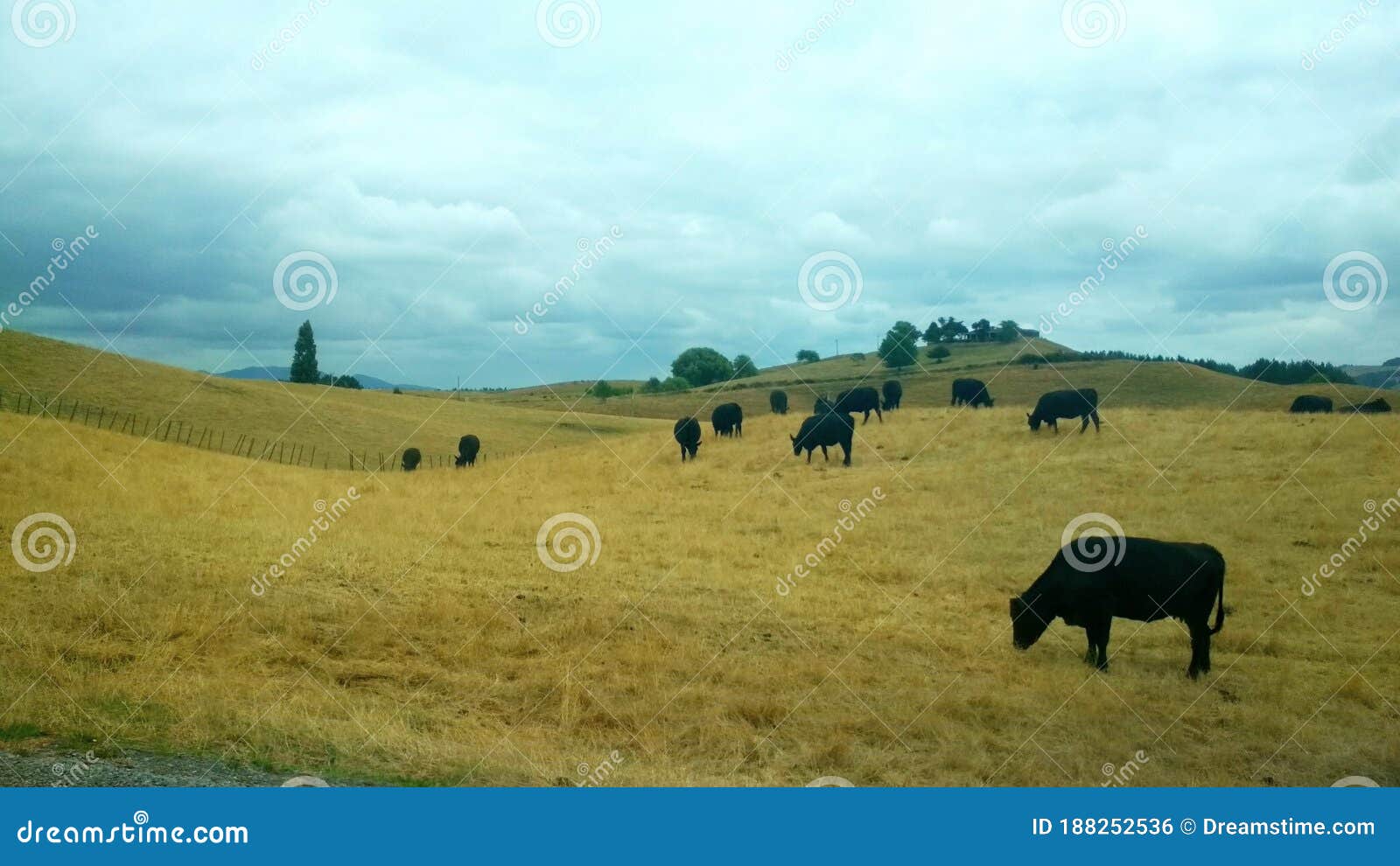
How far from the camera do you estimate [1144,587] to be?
12.4 metres

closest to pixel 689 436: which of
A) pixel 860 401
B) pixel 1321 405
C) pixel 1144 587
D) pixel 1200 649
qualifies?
pixel 860 401

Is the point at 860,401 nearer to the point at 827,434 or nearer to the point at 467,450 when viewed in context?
the point at 827,434

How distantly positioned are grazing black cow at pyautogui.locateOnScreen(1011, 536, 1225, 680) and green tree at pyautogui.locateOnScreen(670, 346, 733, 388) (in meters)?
91.1

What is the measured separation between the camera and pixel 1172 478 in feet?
83.3

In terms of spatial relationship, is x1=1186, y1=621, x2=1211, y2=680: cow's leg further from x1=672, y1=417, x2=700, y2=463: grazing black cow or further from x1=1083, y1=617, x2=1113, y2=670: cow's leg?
x1=672, y1=417, x2=700, y2=463: grazing black cow

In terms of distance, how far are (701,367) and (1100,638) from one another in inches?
3676

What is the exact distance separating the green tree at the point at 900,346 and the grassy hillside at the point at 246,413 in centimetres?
3100

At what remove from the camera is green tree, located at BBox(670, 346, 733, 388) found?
105 metres

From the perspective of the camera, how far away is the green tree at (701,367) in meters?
105

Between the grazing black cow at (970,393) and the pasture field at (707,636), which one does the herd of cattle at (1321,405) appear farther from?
the grazing black cow at (970,393)

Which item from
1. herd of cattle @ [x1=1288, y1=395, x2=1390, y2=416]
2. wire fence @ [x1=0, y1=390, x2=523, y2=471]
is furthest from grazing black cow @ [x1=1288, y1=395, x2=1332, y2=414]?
wire fence @ [x1=0, y1=390, x2=523, y2=471]

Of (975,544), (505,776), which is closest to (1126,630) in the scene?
(975,544)

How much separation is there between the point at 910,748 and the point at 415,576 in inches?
368

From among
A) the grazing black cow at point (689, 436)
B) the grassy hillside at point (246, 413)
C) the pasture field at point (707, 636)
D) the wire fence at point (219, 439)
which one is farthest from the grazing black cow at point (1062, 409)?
the grassy hillside at point (246, 413)
